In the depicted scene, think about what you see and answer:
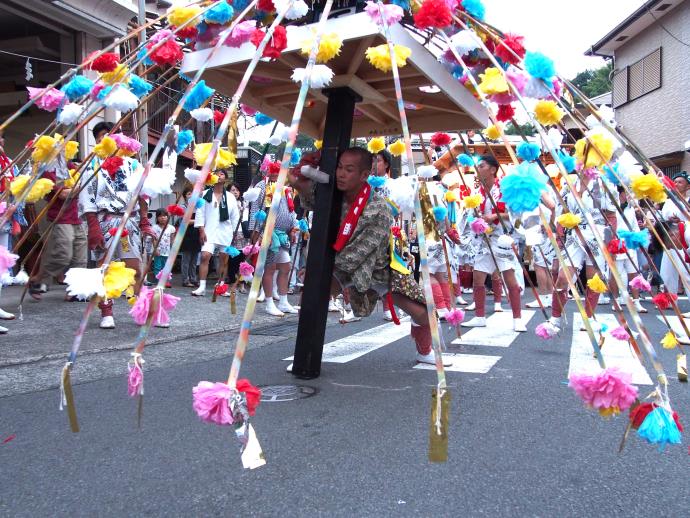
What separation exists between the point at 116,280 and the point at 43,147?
904mm

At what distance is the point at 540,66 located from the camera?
230 centimetres

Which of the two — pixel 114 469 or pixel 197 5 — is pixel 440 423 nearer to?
pixel 114 469

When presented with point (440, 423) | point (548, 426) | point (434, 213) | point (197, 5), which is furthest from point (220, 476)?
point (434, 213)

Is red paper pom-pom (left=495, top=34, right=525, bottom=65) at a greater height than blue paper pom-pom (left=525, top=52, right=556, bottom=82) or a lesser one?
greater

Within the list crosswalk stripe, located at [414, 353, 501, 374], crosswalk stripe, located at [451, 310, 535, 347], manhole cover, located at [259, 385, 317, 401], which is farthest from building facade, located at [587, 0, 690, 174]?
manhole cover, located at [259, 385, 317, 401]

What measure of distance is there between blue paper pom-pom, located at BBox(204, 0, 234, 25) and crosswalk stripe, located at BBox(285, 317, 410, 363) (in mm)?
2965

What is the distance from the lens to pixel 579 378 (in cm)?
186

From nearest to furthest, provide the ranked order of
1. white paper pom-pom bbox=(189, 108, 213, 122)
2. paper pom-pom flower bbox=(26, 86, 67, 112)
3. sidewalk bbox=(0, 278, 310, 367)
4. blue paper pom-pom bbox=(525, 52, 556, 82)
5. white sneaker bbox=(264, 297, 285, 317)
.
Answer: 1. blue paper pom-pom bbox=(525, 52, 556, 82)
2. paper pom-pom flower bbox=(26, 86, 67, 112)
3. white paper pom-pom bbox=(189, 108, 213, 122)
4. sidewalk bbox=(0, 278, 310, 367)
5. white sneaker bbox=(264, 297, 285, 317)

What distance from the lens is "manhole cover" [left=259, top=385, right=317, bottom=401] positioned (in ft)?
12.2

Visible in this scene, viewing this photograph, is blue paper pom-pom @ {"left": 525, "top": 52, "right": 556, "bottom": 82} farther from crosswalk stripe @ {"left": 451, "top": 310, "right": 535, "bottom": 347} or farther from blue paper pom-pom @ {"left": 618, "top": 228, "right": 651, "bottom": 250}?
crosswalk stripe @ {"left": 451, "top": 310, "right": 535, "bottom": 347}

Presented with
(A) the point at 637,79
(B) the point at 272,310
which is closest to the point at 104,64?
(B) the point at 272,310

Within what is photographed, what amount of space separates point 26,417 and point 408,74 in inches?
108

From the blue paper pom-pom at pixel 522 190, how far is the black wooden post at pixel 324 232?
6.68 ft

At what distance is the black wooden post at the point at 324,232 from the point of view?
391 cm
